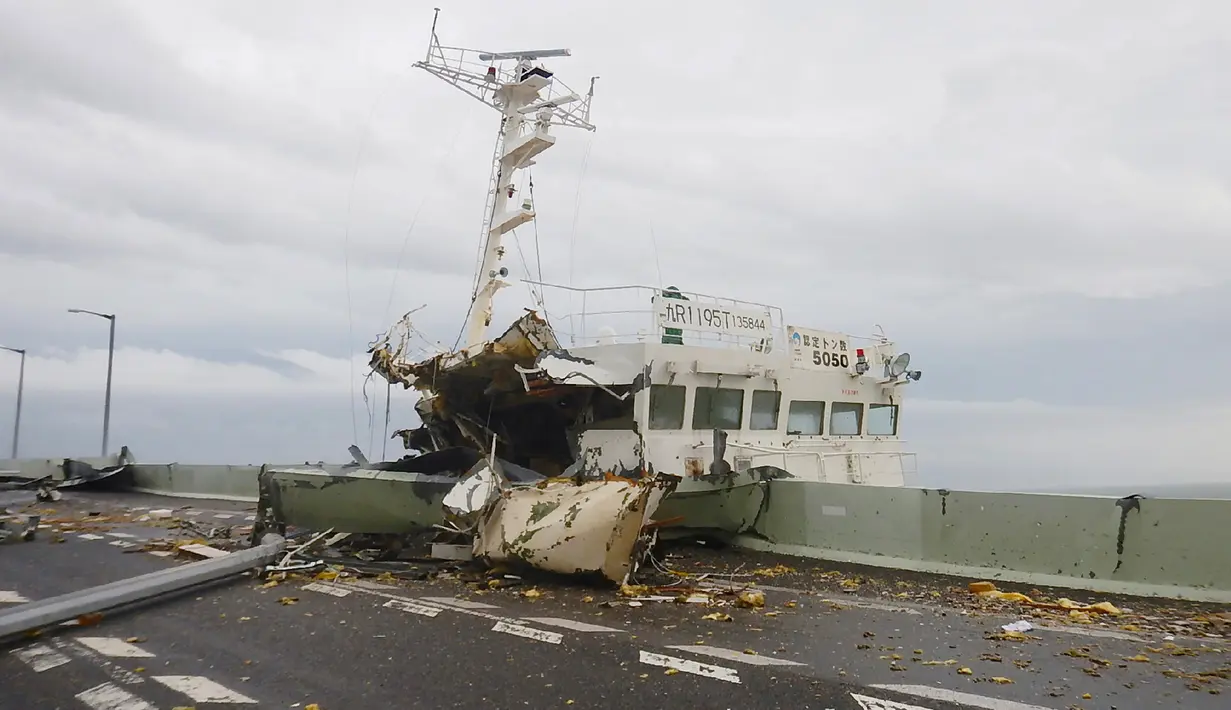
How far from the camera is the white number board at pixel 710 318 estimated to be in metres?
12.0

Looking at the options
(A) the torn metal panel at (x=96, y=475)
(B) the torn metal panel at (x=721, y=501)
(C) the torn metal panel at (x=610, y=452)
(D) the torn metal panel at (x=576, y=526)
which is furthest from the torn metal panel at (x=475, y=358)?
(A) the torn metal panel at (x=96, y=475)

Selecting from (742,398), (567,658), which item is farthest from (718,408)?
(567,658)

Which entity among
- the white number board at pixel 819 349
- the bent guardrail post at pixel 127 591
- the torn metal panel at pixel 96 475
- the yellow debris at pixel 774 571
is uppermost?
the white number board at pixel 819 349

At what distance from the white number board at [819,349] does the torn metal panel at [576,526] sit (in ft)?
19.2

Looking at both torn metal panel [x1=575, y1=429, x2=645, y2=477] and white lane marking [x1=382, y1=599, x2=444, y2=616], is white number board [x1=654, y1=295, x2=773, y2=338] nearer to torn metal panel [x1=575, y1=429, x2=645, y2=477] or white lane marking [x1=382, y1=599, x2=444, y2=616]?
torn metal panel [x1=575, y1=429, x2=645, y2=477]

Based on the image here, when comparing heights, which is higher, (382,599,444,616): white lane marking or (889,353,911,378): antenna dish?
(889,353,911,378): antenna dish

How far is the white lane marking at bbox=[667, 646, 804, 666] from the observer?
4.75 m

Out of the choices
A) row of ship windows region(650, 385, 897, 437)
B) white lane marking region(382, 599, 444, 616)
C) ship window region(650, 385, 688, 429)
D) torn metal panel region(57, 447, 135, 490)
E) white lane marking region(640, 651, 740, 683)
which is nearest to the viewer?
white lane marking region(640, 651, 740, 683)

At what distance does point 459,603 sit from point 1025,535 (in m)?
5.43

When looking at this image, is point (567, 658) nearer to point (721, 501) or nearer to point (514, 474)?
point (514, 474)

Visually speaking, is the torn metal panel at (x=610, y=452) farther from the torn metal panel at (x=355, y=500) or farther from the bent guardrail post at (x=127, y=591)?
the bent guardrail post at (x=127, y=591)

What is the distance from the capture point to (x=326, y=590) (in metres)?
7.42

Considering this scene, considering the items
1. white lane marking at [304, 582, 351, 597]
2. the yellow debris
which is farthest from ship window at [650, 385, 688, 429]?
white lane marking at [304, 582, 351, 597]

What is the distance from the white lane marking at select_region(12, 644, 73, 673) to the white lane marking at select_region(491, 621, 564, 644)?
2738 millimetres
